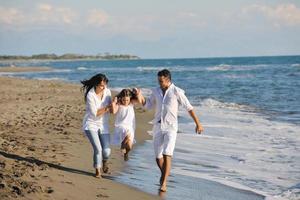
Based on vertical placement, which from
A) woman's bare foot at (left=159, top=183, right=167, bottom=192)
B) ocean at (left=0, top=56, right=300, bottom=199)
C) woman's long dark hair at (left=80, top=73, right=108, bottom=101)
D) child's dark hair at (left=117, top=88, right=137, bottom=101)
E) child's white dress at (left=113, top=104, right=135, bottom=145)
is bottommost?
ocean at (left=0, top=56, right=300, bottom=199)

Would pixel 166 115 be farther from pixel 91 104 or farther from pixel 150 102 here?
pixel 91 104

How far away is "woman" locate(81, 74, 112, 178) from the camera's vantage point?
7.18 meters

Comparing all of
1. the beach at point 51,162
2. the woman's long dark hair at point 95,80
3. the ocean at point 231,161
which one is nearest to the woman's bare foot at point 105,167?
the beach at point 51,162

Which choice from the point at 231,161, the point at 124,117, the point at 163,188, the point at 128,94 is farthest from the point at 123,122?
the point at 231,161

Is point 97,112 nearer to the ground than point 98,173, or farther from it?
farther from it

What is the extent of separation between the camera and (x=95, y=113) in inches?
283

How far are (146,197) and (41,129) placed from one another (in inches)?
221

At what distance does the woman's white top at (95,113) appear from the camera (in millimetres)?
7180

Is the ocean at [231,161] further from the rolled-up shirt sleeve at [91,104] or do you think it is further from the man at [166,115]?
the rolled-up shirt sleeve at [91,104]

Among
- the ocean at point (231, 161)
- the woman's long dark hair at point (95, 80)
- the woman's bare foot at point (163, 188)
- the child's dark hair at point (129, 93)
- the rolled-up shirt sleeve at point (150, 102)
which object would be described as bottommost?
the ocean at point (231, 161)

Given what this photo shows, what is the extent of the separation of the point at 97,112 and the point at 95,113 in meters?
0.03

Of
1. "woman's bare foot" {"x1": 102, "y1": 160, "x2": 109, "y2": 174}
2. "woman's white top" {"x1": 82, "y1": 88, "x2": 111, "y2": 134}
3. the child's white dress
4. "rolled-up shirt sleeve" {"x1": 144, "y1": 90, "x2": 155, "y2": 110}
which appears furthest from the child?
"woman's bare foot" {"x1": 102, "y1": 160, "x2": 109, "y2": 174}

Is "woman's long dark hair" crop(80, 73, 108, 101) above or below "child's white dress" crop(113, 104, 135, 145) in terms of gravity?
above

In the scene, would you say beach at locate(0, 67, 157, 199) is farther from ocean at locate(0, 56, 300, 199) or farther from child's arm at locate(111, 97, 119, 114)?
child's arm at locate(111, 97, 119, 114)
